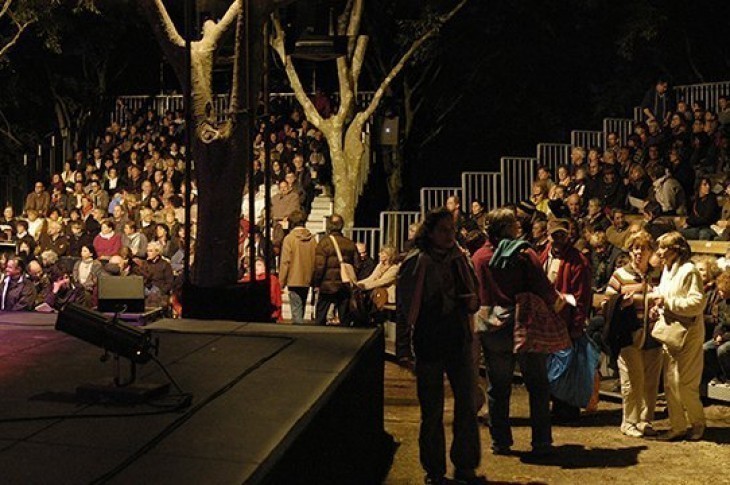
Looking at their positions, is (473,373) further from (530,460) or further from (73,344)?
(73,344)

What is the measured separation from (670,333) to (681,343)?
0.12 m

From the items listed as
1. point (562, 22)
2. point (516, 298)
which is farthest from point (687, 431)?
point (562, 22)

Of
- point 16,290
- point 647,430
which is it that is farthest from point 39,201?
point 647,430

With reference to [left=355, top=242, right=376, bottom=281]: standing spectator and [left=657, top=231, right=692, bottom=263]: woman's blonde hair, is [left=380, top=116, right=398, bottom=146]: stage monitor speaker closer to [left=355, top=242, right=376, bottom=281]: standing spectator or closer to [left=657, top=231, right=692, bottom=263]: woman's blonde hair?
[left=355, top=242, right=376, bottom=281]: standing spectator

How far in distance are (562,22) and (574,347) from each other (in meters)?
21.9

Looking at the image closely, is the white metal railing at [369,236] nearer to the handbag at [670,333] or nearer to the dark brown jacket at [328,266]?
the dark brown jacket at [328,266]

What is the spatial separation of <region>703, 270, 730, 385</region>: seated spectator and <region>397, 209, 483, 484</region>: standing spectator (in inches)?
149

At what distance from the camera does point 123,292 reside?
9742mm

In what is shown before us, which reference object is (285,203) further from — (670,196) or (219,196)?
(219,196)

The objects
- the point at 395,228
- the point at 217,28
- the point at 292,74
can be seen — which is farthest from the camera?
the point at 292,74

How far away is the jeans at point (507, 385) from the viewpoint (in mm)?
8109

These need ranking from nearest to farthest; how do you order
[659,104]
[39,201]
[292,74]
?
[659,104], [292,74], [39,201]

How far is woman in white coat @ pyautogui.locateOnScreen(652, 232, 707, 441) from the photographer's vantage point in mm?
8586

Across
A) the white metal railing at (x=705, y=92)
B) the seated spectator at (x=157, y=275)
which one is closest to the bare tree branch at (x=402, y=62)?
the white metal railing at (x=705, y=92)
